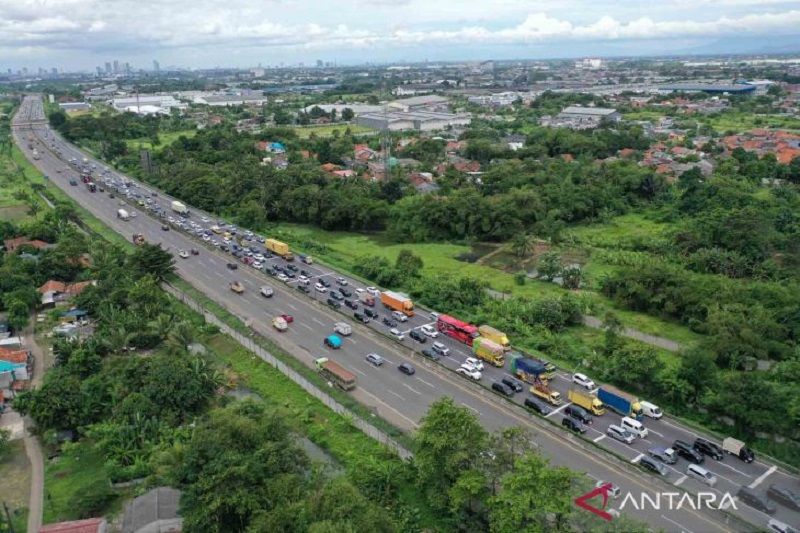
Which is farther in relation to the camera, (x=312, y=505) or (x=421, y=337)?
(x=421, y=337)

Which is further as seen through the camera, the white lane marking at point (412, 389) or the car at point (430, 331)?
the car at point (430, 331)

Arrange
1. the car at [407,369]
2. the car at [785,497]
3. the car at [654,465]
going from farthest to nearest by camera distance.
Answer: the car at [407,369]
the car at [654,465]
the car at [785,497]

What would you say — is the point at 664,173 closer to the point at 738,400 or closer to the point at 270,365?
the point at 738,400

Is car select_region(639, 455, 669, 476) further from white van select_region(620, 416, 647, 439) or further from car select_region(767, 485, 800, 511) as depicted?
car select_region(767, 485, 800, 511)

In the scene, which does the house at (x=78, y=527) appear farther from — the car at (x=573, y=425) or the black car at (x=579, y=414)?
the black car at (x=579, y=414)

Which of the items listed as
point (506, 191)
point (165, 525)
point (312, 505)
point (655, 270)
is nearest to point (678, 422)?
point (655, 270)

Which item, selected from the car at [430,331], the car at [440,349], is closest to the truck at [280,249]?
the car at [430,331]

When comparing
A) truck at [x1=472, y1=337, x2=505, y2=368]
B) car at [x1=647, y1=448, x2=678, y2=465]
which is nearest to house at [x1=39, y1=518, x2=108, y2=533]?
truck at [x1=472, y1=337, x2=505, y2=368]
